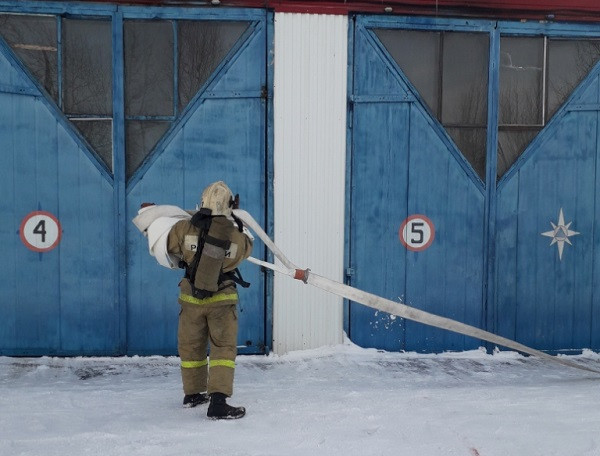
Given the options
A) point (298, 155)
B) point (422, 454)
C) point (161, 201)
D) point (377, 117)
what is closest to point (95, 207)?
point (161, 201)

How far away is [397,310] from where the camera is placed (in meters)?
4.62

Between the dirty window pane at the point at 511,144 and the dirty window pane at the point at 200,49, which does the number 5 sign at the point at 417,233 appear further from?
the dirty window pane at the point at 200,49

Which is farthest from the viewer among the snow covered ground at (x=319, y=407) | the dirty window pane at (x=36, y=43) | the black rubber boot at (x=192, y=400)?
the dirty window pane at (x=36, y=43)

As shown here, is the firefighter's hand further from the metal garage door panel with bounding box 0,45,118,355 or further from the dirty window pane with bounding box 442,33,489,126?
the dirty window pane with bounding box 442,33,489,126

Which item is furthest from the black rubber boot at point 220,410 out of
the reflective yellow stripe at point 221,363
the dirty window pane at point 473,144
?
the dirty window pane at point 473,144

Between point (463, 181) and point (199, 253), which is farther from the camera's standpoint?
point (463, 181)

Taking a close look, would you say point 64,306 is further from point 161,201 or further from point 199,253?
point 199,253

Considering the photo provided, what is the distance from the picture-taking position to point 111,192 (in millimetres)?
6230

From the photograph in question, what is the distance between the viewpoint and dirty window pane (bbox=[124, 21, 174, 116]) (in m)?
6.20

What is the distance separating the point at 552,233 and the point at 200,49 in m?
3.82

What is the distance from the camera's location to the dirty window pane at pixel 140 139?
6246 millimetres

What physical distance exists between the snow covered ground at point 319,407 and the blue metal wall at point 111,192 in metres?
0.33

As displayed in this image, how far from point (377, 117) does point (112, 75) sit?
2.47 m

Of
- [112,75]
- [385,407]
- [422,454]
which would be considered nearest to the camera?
[422,454]
